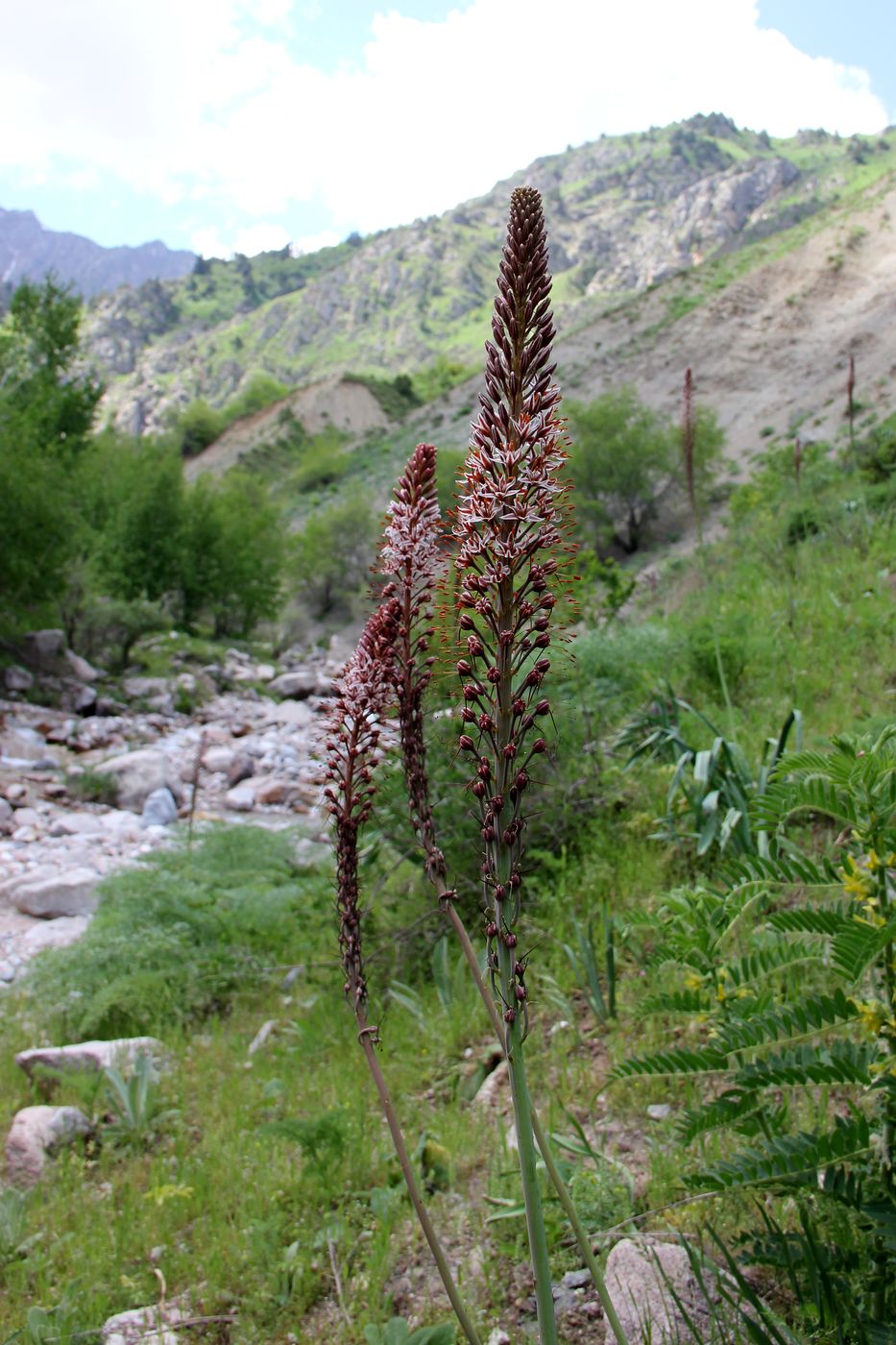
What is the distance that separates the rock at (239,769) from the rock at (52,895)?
19.7 ft

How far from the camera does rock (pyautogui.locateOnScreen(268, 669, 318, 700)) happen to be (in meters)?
23.7

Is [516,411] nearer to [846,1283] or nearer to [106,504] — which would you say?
[846,1283]

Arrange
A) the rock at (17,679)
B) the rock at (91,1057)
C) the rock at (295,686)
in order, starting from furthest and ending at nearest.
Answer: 1. the rock at (295,686)
2. the rock at (17,679)
3. the rock at (91,1057)

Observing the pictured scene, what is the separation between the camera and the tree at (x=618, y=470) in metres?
32.3

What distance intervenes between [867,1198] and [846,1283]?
292mm

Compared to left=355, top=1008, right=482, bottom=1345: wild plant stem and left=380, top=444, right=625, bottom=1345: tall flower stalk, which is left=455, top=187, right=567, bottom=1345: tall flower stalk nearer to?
left=355, top=1008, right=482, bottom=1345: wild plant stem

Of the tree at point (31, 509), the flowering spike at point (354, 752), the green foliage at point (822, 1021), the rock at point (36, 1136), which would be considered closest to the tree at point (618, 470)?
the tree at point (31, 509)

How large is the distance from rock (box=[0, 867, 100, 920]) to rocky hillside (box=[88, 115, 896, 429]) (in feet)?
398

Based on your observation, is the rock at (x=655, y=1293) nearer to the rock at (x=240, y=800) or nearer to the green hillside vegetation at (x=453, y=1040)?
the green hillside vegetation at (x=453, y=1040)

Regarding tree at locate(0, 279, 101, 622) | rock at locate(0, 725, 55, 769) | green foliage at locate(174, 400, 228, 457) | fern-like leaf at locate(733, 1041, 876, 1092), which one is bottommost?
rock at locate(0, 725, 55, 769)

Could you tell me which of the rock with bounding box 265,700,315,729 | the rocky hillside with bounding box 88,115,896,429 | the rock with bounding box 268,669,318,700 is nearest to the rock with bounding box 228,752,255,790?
the rock with bounding box 265,700,315,729

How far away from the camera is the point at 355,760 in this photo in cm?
199

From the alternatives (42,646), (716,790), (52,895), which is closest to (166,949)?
(52,895)

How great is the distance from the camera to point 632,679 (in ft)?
23.3
